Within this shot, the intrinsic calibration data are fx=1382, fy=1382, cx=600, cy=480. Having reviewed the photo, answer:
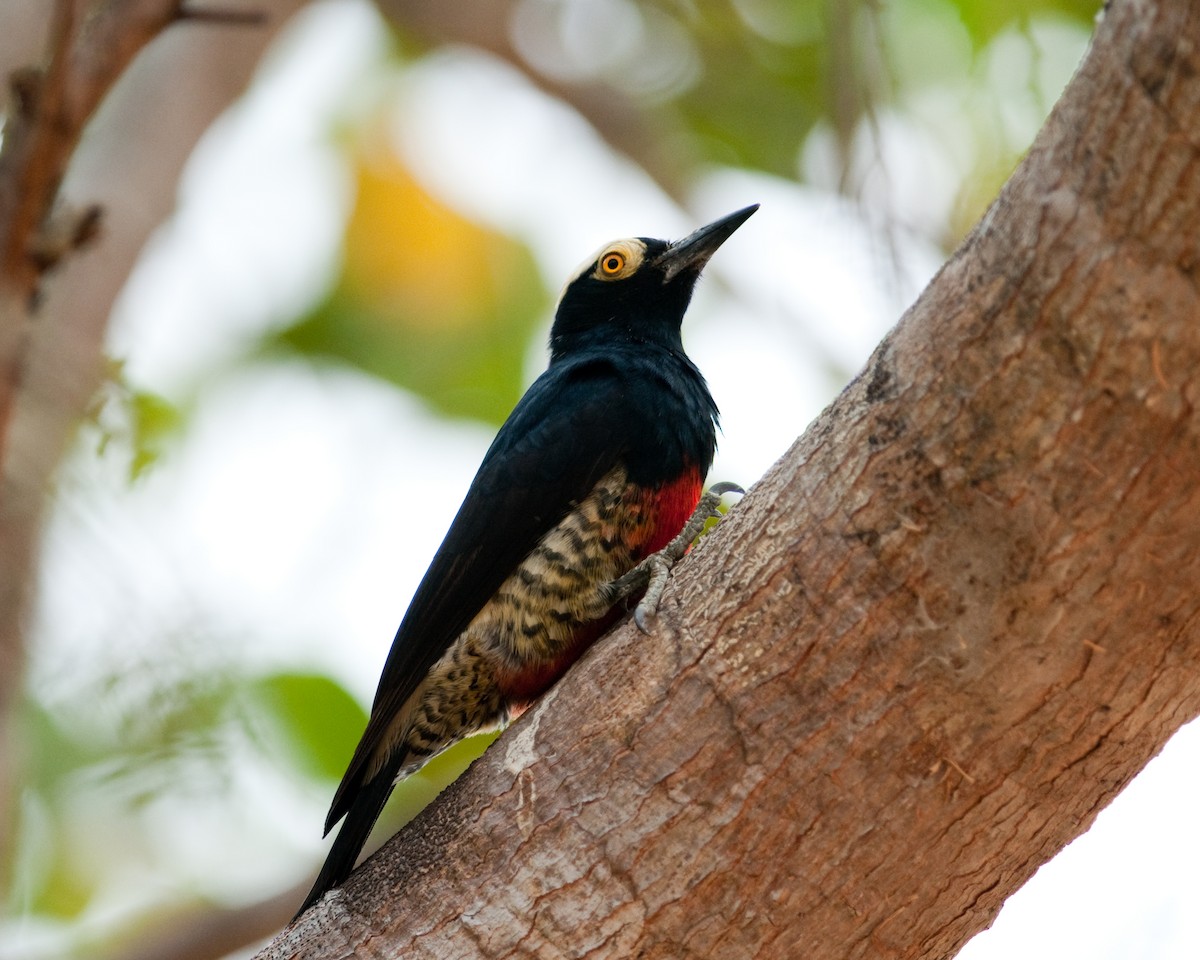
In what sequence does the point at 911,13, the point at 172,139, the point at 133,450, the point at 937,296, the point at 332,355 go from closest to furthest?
the point at 937,296, the point at 133,450, the point at 172,139, the point at 911,13, the point at 332,355

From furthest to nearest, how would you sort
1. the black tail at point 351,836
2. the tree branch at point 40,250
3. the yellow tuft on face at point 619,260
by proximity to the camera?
1. the yellow tuft on face at point 619,260
2. the black tail at point 351,836
3. the tree branch at point 40,250

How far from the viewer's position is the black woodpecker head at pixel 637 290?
179 inches

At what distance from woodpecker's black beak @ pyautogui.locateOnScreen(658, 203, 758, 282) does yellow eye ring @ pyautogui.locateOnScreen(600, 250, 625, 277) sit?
147 mm

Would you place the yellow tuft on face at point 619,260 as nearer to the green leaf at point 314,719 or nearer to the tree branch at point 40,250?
the tree branch at point 40,250

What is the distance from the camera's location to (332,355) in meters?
7.75

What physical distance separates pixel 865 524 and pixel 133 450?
1.65m

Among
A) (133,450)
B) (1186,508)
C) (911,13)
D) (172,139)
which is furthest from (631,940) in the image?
(911,13)

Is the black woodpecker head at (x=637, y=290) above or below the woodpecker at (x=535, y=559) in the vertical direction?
above

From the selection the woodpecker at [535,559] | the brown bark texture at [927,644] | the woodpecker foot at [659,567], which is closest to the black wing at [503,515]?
the woodpecker at [535,559]

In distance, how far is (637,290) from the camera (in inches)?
183

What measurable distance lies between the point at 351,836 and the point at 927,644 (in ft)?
5.03

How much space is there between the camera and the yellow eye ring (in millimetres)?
4730

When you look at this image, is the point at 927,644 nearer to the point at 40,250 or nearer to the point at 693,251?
the point at 40,250

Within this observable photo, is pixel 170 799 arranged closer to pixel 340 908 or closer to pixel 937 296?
pixel 340 908
